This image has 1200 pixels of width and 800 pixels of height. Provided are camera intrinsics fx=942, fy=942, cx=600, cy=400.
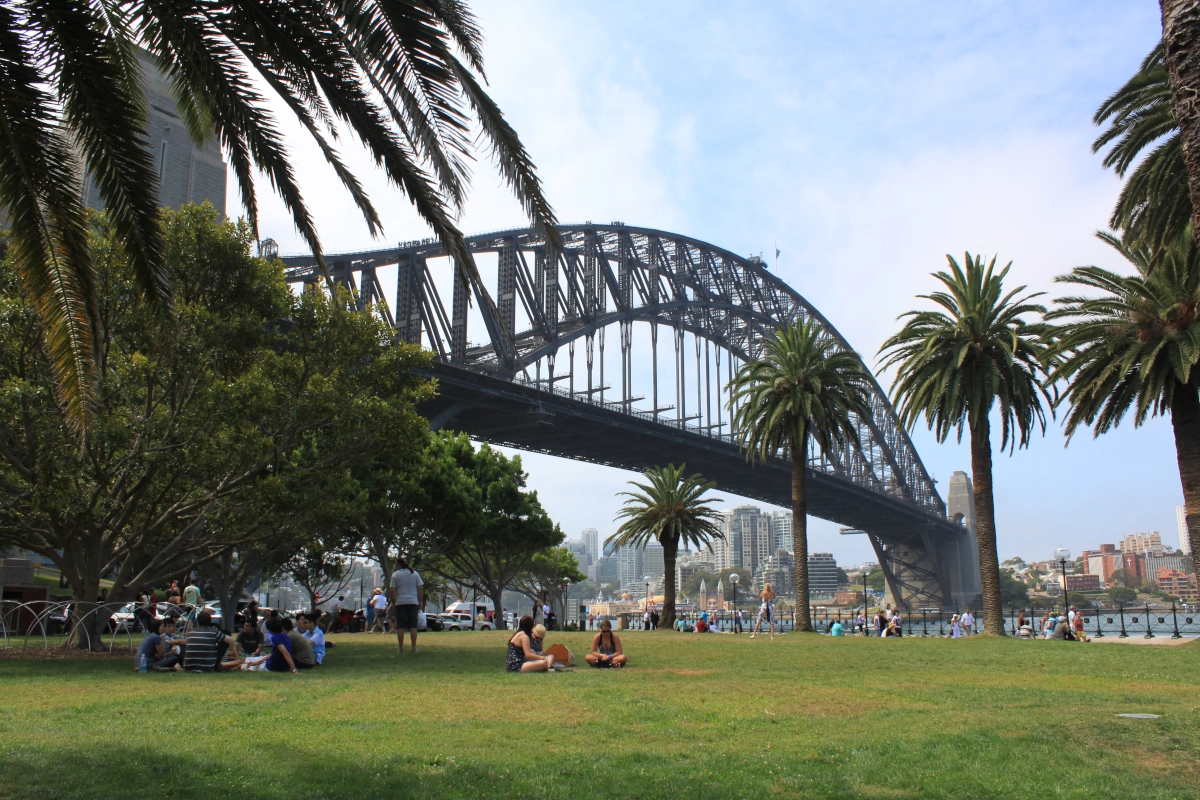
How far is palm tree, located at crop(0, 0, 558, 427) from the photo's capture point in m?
5.47

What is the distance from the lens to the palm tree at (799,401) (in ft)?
117

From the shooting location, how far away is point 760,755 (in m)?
6.68

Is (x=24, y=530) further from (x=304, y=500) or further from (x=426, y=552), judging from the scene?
(x=426, y=552)

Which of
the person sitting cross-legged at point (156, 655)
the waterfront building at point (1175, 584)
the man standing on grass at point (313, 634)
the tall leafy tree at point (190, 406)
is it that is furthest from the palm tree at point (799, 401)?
the waterfront building at point (1175, 584)

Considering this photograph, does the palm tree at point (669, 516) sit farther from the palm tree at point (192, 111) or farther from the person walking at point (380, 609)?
the palm tree at point (192, 111)

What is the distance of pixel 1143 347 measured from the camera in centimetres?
2195

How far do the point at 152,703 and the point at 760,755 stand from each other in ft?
19.3

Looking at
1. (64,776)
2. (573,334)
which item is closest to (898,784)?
(64,776)

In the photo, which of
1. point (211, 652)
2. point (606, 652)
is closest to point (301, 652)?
point (211, 652)

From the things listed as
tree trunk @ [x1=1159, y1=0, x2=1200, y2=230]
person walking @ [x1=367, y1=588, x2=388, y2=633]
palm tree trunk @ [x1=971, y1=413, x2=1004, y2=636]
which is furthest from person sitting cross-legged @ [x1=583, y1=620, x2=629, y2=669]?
palm tree trunk @ [x1=971, y1=413, x2=1004, y2=636]

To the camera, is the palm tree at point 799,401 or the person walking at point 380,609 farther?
the palm tree at point 799,401

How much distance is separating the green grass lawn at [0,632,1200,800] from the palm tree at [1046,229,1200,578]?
37.9 feet

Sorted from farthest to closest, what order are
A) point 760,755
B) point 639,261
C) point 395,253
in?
point 639,261 < point 395,253 < point 760,755

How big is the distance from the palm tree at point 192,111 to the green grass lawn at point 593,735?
2.67m
